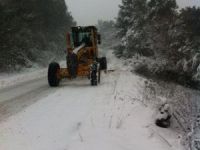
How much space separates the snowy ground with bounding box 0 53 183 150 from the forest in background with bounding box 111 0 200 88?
12.4m

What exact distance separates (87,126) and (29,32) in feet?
100

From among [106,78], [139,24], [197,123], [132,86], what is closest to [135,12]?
[139,24]

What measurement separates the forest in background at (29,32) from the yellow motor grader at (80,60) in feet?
32.9

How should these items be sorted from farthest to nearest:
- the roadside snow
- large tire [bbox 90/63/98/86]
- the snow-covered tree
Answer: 1. the snow-covered tree
2. the roadside snow
3. large tire [bbox 90/63/98/86]

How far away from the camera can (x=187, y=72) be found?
1119 inches

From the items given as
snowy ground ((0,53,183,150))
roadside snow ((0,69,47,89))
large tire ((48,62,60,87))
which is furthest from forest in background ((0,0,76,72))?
snowy ground ((0,53,183,150))

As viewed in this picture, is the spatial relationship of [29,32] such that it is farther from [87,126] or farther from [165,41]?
[87,126]

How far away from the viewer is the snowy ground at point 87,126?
9602 millimetres

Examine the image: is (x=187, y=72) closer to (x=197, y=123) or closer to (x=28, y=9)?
(x=197, y=123)

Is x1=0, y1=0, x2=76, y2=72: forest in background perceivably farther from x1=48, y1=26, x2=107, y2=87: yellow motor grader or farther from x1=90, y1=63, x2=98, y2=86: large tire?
x1=90, y1=63, x2=98, y2=86: large tire

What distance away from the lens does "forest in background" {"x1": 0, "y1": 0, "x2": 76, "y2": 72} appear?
1227 inches

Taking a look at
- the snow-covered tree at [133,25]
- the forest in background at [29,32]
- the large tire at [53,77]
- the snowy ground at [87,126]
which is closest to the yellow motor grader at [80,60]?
the large tire at [53,77]

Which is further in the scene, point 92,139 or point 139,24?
point 139,24

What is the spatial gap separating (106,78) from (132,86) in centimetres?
368
